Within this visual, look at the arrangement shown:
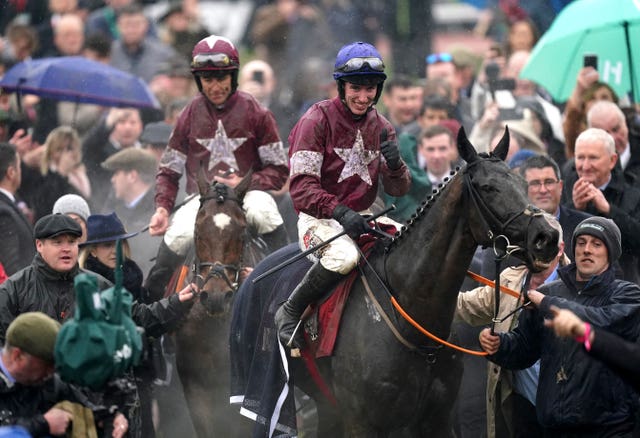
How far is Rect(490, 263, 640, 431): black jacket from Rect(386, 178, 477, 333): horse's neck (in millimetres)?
501

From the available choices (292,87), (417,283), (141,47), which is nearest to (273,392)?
(417,283)

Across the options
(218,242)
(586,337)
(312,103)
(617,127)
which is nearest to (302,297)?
(218,242)

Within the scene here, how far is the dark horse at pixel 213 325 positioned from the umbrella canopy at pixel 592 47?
14.7 feet

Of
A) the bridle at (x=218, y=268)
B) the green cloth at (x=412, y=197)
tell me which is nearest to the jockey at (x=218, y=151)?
the bridle at (x=218, y=268)

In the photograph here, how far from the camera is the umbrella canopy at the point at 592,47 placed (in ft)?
43.7

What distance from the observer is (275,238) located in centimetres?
1143

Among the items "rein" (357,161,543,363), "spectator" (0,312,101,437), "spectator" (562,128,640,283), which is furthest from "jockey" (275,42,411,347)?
"spectator" (562,128,640,283)

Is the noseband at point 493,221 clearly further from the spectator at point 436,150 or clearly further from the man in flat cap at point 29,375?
the spectator at point 436,150

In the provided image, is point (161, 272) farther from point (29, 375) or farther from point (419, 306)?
point (29, 375)

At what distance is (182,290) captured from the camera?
32.9 ft

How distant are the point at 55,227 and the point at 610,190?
4790 mm

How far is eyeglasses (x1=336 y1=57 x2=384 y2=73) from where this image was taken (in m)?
9.40

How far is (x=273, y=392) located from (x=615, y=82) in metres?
6.24

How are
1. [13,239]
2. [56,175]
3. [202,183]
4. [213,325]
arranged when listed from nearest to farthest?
[202,183], [213,325], [13,239], [56,175]
